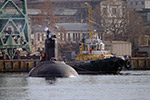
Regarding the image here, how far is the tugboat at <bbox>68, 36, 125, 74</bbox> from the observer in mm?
81188

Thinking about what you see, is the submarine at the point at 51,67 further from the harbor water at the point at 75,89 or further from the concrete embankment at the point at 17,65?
the concrete embankment at the point at 17,65

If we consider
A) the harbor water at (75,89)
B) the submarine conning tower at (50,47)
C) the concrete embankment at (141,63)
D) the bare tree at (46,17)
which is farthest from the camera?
the bare tree at (46,17)

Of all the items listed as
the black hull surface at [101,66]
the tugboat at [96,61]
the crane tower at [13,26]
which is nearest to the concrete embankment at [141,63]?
the crane tower at [13,26]

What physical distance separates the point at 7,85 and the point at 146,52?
62.6 metres

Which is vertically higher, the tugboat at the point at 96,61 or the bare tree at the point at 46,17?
the bare tree at the point at 46,17

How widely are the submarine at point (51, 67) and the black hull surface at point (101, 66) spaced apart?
1169cm

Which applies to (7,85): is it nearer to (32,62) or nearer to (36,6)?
(32,62)

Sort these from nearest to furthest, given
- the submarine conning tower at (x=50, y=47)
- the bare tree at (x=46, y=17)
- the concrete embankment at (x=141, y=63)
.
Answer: the submarine conning tower at (x=50, y=47)
the concrete embankment at (x=141, y=63)
the bare tree at (x=46, y=17)

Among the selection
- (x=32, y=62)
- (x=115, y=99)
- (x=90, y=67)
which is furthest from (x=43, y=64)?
(x=32, y=62)

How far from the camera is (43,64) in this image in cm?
6888

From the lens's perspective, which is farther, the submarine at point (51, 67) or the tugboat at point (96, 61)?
the tugboat at point (96, 61)

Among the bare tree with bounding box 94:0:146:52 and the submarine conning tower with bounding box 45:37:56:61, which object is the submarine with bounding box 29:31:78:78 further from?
the bare tree with bounding box 94:0:146:52

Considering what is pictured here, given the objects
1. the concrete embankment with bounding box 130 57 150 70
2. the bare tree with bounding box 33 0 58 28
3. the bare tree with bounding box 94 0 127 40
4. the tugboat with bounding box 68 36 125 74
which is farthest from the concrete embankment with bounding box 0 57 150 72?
the bare tree with bounding box 33 0 58 28

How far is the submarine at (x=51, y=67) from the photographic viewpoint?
6662 cm
